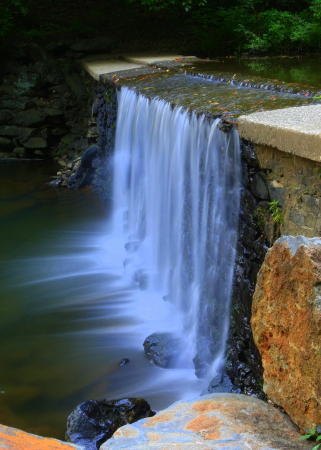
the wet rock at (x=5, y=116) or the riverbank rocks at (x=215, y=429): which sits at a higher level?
the wet rock at (x=5, y=116)

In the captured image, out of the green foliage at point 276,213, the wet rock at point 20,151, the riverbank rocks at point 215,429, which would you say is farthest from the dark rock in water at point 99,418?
the wet rock at point 20,151

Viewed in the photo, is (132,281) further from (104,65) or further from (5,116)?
(5,116)

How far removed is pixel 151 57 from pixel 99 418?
8030mm

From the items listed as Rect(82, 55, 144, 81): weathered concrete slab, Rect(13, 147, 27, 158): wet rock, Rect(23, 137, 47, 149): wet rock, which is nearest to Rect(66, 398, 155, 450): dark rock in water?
Rect(82, 55, 144, 81): weathered concrete slab

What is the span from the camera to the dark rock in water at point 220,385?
13.8 ft

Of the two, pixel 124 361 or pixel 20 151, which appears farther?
pixel 20 151

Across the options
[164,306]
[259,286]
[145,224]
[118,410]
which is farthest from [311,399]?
[145,224]

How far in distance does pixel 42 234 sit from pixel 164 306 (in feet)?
10.0

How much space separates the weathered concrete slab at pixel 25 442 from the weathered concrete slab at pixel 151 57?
25.8ft

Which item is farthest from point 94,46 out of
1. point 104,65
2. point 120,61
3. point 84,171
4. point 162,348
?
point 162,348

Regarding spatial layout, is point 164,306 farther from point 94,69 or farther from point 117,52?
point 117,52

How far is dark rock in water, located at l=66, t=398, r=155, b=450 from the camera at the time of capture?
3926mm

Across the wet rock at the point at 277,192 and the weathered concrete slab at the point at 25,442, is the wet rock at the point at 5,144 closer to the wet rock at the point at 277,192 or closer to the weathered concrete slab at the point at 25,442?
the wet rock at the point at 277,192

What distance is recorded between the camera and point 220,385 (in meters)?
4.26
